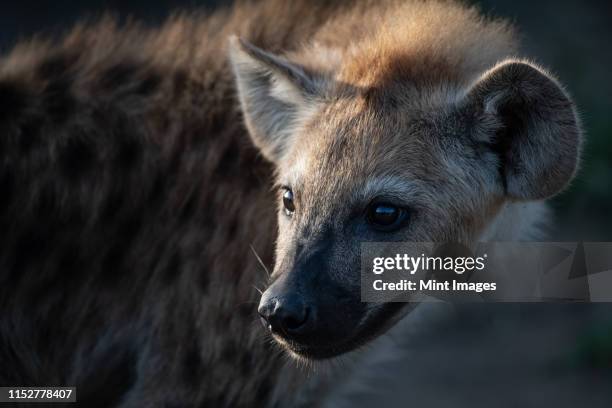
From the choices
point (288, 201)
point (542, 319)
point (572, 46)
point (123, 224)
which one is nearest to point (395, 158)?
point (288, 201)

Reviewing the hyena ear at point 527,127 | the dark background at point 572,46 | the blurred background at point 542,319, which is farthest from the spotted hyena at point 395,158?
the dark background at point 572,46

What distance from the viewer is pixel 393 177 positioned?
61.8 inches

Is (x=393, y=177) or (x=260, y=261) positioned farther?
(x=260, y=261)

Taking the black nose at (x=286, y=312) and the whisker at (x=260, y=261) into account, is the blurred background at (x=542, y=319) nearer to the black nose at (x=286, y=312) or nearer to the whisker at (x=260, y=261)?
the whisker at (x=260, y=261)

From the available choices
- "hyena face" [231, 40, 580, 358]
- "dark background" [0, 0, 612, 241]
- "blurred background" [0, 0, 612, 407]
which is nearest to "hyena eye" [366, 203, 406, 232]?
"hyena face" [231, 40, 580, 358]

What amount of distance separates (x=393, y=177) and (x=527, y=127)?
26 centimetres

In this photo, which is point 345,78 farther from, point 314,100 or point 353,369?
point 353,369

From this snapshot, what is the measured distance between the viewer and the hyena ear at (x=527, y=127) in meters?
1.52

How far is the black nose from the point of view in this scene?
1.45 meters

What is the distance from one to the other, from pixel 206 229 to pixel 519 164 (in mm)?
727

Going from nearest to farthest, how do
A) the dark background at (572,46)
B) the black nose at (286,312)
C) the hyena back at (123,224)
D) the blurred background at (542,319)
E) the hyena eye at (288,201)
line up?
the black nose at (286,312) → the hyena eye at (288,201) → the hyena back at (123,224) → the blurred background at (542,319) → the dark background at (572,46)

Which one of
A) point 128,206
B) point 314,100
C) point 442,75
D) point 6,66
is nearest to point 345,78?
point 314,100

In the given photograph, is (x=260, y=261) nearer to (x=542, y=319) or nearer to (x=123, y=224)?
(x=123, y=224)

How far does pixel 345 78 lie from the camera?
5.82 ft
